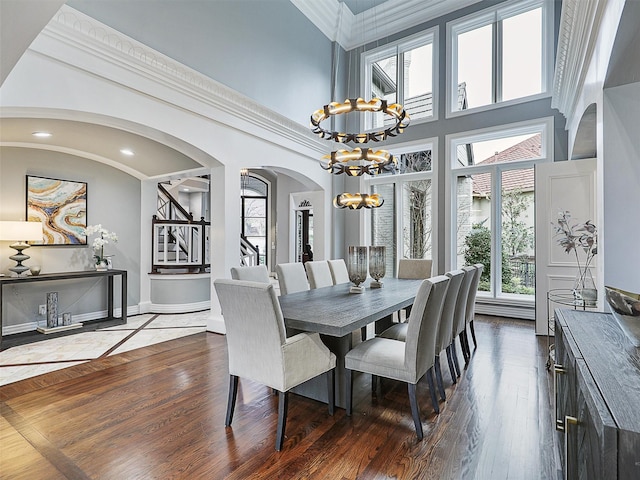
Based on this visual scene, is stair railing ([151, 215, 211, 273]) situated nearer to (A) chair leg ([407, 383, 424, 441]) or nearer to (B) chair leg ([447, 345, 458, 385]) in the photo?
(B) chair leg ([447, 345, 458, 385])

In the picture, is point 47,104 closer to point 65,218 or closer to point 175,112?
point 175,112

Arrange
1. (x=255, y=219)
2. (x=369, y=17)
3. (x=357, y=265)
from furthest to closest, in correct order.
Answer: (x=255, y=219) < (x=369, y=17) < (x=357, y=265)

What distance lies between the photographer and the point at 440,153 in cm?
599

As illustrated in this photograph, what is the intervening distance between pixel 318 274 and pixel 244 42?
11.2ft

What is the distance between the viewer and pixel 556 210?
14.1ft

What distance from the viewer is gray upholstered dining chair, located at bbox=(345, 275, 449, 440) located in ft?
6.91

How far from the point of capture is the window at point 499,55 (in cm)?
525

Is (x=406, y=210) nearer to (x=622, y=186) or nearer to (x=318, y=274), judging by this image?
(x=318, y=274)

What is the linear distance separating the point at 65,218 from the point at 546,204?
21.3 ft

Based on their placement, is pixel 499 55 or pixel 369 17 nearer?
pixel 499 55

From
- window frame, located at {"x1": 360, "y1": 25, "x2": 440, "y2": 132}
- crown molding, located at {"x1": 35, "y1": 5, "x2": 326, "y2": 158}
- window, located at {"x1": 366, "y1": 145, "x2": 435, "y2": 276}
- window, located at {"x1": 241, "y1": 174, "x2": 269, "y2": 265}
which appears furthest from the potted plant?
window, located at {"x1": 241, "y1": 174, "x2": 269, "y2": 265}

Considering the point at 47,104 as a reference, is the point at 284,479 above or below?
below

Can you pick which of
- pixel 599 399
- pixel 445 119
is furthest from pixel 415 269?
pixel 599 399

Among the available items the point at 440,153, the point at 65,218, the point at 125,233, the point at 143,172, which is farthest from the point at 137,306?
the point at 440,153
